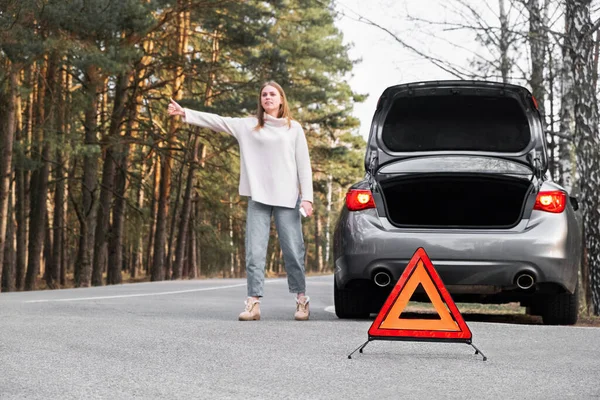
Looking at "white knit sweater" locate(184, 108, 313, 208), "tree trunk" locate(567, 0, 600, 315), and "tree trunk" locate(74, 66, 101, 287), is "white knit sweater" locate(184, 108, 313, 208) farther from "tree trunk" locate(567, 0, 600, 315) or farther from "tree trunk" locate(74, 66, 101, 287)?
"tree trunk" locate(74, 66, 101, 287)

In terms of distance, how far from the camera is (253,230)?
909 centimetres

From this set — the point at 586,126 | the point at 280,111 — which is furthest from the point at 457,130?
the point at 586,126

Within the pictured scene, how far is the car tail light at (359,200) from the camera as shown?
333 inches

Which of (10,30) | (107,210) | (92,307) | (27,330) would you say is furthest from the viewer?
(107,210)

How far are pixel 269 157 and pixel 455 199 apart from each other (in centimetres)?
184

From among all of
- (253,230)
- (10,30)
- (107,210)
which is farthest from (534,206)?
(107,210)

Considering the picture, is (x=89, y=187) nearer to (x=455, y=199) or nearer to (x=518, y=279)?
(x=455, y=199)

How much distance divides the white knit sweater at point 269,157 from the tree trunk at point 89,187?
1947 centimetres

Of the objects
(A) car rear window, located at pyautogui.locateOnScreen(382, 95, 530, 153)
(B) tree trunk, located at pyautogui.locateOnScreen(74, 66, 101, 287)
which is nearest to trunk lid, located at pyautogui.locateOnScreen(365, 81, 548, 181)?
(A) car rear window, located at pyautogui.locateOnScreen(382, 95, 530, 153)

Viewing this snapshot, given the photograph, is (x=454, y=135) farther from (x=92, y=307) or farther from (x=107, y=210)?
(x=107, y=210)

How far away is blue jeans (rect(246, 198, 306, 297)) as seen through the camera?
9055 mm

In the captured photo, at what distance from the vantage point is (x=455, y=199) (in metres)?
9.55

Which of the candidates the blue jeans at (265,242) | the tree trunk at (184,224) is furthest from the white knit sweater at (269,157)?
the tree trunk at (184,224)

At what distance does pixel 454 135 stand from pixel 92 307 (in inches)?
170
